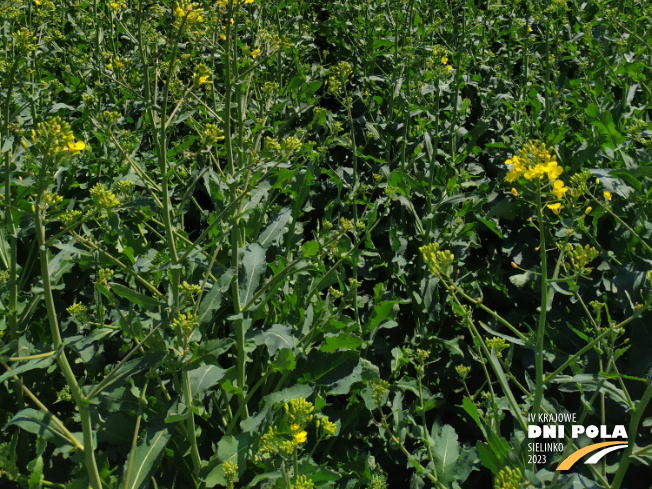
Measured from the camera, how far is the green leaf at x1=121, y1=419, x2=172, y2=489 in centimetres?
213

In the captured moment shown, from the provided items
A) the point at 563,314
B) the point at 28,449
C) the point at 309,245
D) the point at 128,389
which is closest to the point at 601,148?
the point at 563,314

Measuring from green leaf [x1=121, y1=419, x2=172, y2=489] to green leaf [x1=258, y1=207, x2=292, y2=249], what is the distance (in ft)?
3.44

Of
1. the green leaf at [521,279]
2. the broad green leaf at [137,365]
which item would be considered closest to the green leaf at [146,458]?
the broad green leaf at [137,365]

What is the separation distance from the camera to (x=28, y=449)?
285cm

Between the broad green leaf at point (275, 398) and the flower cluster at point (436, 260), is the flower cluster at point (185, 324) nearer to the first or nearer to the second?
the broad green leaf at point (275, 398)

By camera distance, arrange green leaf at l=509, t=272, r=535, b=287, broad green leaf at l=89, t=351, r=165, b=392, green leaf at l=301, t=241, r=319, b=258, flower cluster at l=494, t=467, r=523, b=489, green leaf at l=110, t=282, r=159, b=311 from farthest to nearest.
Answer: green leaf at l=509, t=272, r=535, b=287 → green leaf at l=301, t=241, r=319, b=258 → green leaf at l=110, t=282, r=159, b=311 → broad green leaf at l=89, t=351, r=165, b=392 → flower cluster at l=494, t=467, r=523, b=489

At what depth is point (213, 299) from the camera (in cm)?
245

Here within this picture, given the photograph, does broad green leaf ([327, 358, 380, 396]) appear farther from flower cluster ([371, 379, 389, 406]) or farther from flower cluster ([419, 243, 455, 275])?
flower cluster ([419, 243, 455, 275])

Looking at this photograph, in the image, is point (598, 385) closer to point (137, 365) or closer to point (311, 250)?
point (311, 250)

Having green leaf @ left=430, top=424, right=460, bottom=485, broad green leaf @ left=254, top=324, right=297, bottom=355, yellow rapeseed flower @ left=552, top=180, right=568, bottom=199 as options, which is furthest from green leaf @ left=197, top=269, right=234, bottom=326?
yellow rapeseed flower @ left=552, top=180, right=568, bottom=199

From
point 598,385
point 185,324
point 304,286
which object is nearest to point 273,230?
point 304,286

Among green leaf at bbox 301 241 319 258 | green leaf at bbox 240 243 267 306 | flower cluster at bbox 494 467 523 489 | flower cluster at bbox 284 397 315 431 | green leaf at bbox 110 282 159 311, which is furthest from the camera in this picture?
green leaf at bbox 240 243 267 306

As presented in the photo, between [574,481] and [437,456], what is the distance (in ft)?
1.93

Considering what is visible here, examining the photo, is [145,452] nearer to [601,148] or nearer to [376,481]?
[376,481]
